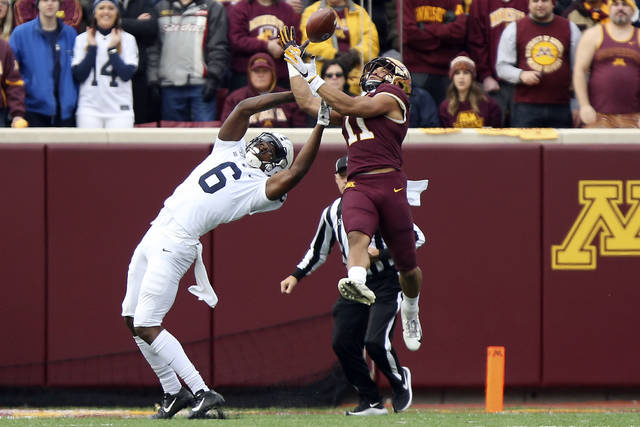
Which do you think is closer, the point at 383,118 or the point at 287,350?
the point at 383,118

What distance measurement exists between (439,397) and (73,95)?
392 cm

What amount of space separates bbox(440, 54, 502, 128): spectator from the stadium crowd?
0.04 feet

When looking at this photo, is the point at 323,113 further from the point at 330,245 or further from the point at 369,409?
the point at 369,409

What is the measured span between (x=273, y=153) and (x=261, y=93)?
2.02 metres

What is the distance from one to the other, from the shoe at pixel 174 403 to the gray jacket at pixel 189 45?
323cm

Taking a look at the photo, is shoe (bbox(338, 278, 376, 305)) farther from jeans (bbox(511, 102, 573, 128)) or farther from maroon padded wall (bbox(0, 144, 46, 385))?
jeans (bbox(511, 102, 573, 128))

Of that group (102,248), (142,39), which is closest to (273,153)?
(102,248)

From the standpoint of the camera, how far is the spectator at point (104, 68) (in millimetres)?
10617

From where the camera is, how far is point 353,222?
776 cm

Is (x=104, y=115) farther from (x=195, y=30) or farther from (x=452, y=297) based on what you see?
(x=452, y=297)

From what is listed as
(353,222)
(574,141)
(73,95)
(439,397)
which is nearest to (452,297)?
(439,397)

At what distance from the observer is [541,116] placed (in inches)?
425

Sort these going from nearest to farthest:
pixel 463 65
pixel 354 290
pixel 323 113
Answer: pixel 354 290 < pixel 323 113 < pixel 463 65

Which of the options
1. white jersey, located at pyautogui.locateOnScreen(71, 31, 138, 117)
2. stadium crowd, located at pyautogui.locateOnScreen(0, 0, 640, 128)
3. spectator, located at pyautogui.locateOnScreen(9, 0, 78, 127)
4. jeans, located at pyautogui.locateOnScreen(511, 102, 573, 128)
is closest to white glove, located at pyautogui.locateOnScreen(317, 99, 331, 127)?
stadium crowd, located at pyautogui.locateOnScreen(0, 0, 640, 128)
